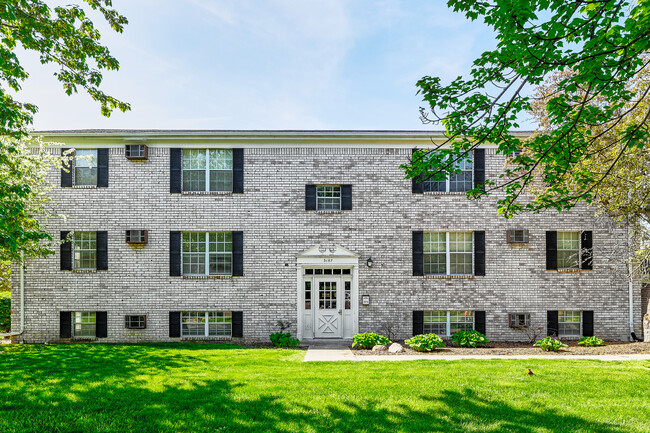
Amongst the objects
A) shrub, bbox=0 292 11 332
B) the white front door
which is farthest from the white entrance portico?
shrub, bbox=0 292 11 332

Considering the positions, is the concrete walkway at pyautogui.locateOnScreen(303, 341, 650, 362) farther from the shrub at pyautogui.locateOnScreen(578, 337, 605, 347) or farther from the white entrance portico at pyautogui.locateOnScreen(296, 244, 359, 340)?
the white entrance portico at pyautogui.locateOnScreen(296, 244, 359, 340)

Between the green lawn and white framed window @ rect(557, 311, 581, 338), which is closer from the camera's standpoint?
the green lawn

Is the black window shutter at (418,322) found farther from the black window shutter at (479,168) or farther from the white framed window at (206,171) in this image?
the white framed window at (206,171)

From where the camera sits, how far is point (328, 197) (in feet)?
41.9

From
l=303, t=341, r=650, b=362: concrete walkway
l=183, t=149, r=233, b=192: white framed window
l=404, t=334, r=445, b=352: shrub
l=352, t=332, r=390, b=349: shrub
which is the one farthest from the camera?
l=183, t=149, r=233, b=192: white framed window

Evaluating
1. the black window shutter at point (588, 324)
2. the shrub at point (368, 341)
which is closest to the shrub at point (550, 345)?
the black window shutter at point (588, 324)

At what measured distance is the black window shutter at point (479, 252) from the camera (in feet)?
41.0

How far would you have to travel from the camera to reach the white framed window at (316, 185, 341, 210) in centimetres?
1276

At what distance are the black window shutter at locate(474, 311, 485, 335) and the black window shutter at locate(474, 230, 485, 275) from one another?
50.5 inches

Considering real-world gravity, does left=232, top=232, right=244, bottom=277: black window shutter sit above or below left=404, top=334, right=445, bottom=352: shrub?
above

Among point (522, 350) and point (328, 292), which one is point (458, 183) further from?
point (328, 292)

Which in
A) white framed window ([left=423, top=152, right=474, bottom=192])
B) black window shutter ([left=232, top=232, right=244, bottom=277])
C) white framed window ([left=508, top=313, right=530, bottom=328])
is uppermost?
white framed window ([left=423, top=152, right=474, bottom=192])

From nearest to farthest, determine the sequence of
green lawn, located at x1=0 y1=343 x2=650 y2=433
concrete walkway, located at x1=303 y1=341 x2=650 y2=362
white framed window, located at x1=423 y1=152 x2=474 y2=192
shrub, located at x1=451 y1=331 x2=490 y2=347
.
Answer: green lawn, located at x1=0 y1=343 x2=650 y2=433 < concrete walkway, located at x1=303 y1=341 x2=650 y2=362 < shrub, located at x1=451 y1=331 x2=490 y2=347 < white framed window, located at x1=423 y1=152 x2=474 y2=192

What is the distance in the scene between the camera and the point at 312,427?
488 centimetres
